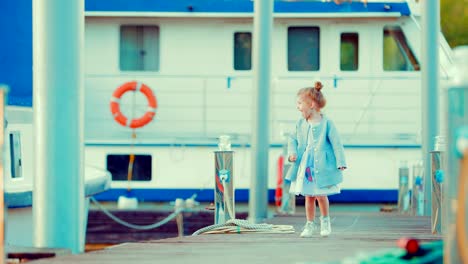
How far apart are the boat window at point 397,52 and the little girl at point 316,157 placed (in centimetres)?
769

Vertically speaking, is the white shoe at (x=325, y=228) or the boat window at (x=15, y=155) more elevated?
the boat window at (x=15, y=155)

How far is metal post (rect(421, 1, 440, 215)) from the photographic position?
1086 centimetres

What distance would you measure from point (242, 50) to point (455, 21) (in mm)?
30118

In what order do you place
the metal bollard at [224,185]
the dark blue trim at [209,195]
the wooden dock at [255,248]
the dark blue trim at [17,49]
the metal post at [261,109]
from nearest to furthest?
the wooden dock at [255,248] → the metal bollard at [224,185] → the dark blue trim at [17,49] → the metal post at [261,109] → the dark blue trim at [209,195]

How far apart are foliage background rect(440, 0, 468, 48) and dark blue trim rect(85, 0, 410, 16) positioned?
2876 cm

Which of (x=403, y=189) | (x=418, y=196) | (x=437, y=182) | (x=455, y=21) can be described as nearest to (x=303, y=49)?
(x=403, y=189)

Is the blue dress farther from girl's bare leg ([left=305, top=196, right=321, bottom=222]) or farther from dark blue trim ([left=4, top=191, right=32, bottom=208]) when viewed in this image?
dark blue trim ([left=4, top=191, right=32, bottom=208])

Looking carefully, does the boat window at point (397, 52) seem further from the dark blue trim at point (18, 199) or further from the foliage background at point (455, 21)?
the foliage background at point (455, 21)

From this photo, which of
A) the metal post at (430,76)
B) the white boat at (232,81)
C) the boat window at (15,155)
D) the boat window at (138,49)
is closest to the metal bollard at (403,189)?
the white boat at (232,81)

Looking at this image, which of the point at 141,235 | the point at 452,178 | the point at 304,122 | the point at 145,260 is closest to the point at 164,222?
the point at 141,235

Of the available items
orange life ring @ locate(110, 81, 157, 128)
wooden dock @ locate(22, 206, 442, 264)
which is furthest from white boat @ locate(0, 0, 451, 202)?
wooden dock @ locate(22, 206, 442, 264)

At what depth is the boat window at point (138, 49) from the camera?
15.6 meters

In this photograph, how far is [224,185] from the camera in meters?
8.21

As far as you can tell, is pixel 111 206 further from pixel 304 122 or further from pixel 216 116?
pixel 304 122
